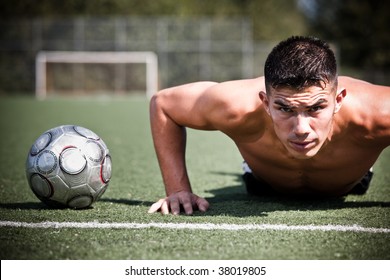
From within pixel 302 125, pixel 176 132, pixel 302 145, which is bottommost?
pixel 176 132

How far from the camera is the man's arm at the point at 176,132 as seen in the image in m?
4.43

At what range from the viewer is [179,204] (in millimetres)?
4480

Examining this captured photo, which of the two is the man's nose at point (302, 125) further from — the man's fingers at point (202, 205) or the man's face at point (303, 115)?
the man's fingers at point (202, 205)

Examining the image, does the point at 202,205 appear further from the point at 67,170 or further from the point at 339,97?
the point at 339,97

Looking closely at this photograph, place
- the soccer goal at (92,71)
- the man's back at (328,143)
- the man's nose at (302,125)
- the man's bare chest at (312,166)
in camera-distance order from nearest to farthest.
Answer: the man's nose at (302,125) → the man's back at (328,143) → the man's bare chest at (312,166) → the soccer goal at (92,71)

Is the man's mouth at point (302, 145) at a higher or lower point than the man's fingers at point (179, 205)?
higher

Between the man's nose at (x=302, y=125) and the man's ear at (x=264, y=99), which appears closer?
the man's nose at (x=302, y=125)

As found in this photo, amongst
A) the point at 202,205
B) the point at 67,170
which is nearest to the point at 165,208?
the point at 202,205

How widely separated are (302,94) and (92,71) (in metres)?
27.5

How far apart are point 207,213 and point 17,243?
4.72 feet

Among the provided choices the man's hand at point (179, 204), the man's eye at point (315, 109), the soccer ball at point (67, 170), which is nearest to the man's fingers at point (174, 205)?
the man's hand at point (179, 204)

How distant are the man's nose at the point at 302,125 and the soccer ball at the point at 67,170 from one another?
1617 mm

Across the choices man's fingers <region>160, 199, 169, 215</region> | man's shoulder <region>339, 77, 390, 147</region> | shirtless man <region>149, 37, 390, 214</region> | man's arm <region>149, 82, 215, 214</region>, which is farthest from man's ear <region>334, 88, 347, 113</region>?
man's fingers <region>160, 199, 169, 215</region>

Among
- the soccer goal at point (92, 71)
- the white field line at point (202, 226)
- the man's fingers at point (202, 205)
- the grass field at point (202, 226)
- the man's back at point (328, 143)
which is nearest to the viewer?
the grass field at point (202, 226)
